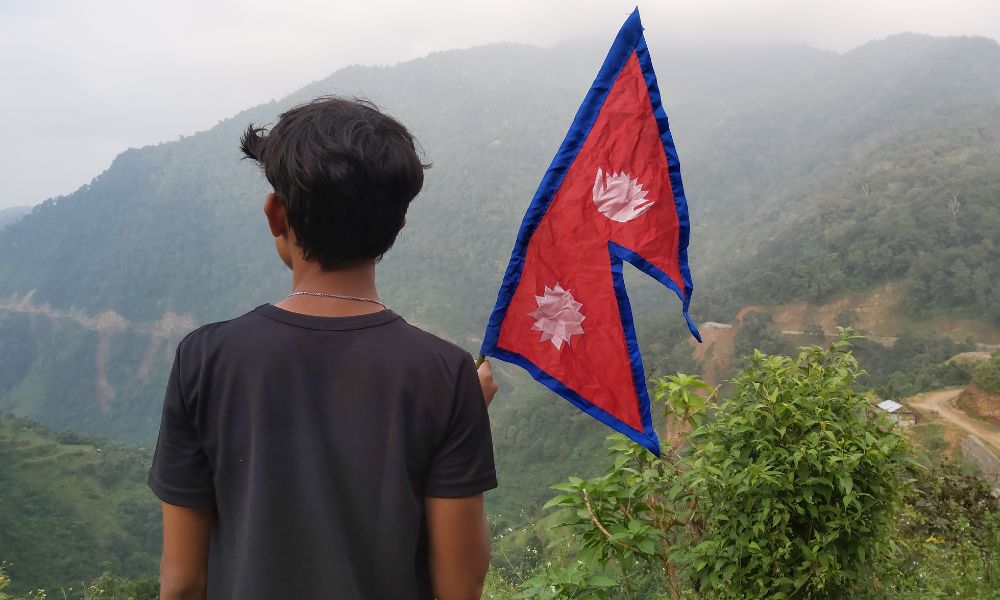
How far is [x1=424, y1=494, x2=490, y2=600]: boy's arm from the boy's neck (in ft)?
1.01

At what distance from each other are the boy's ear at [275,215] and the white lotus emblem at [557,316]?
84 centimetres

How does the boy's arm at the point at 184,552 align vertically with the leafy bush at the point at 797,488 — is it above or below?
above

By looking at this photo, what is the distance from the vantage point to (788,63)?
5226 inches

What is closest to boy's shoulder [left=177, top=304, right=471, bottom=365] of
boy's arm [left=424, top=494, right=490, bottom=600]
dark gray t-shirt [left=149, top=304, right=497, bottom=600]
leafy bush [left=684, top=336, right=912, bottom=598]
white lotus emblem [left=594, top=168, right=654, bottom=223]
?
dark gray t-shirt [left=149, top=304, right=497, bottom=600]

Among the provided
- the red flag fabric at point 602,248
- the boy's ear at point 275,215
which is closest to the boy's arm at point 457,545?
the boy's ear at point 275,215

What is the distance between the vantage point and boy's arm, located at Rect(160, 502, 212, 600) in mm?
1033

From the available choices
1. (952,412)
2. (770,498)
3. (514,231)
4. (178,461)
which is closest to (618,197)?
(770,498)

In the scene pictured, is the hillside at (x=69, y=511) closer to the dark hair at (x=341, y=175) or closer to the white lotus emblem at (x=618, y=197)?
the white lotus emblem at (x=618, y=197)

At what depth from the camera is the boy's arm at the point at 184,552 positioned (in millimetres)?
1033

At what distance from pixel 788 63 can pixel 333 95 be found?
492 ft

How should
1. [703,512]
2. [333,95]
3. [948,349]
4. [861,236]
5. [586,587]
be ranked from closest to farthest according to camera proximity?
1. [333,95]
2. [586,587]
3. [703,512]
4. [948,349]
5. [861,236]

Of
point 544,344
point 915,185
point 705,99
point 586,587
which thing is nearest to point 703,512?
point 586,587

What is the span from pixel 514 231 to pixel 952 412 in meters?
54.9

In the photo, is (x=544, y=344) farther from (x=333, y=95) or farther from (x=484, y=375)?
(x=333, y=95)
